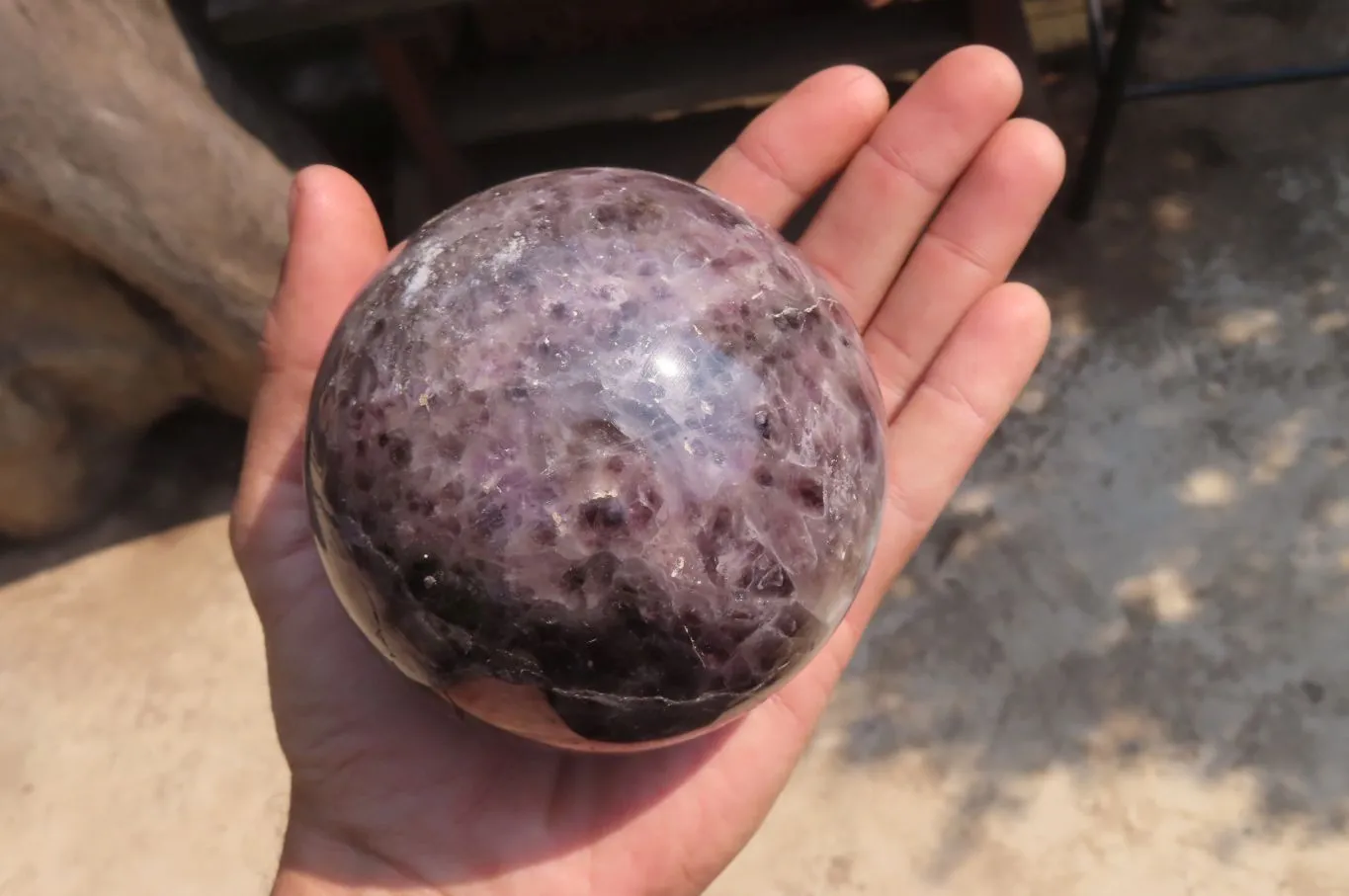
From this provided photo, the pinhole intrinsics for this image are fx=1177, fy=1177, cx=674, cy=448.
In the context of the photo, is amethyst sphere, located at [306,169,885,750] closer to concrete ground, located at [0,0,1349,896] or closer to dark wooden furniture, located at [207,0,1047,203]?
concrete ground, located at [0,0,1349,896]

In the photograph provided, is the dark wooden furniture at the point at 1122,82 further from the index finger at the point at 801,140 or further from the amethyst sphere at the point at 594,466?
the amethyst sphere at the point at 594,466

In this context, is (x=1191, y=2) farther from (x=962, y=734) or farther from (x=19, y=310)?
(x=19, y=310)

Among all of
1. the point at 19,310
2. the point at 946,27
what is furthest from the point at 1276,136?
the point at 19,310

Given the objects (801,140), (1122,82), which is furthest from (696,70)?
(1122,82)

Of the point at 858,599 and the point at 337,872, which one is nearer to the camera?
the point at 337,872

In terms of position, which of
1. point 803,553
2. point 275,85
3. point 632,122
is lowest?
point 632,122

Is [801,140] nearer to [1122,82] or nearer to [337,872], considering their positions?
[1122,82]
